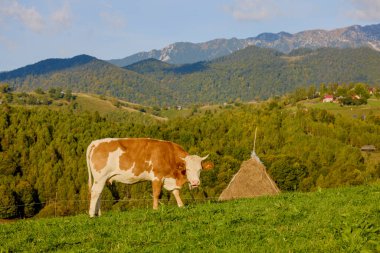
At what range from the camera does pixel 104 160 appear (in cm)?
1714

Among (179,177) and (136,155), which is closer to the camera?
(136,155)

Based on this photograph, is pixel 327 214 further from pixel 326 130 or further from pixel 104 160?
pixel 326 130

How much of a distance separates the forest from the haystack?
44715 mm

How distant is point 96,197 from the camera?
16.8m

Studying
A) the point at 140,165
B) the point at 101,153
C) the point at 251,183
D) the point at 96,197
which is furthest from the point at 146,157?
the point at 251,183

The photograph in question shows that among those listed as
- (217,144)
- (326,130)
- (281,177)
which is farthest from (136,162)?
(326,130)

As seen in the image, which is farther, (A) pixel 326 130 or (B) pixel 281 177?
(A) pixel 326 130

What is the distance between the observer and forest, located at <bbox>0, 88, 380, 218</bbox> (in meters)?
101

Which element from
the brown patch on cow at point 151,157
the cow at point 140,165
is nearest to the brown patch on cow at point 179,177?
the cow at point 140,165

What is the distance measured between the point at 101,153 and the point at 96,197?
1.48 metres

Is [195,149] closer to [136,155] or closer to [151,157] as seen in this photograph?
[151,157]

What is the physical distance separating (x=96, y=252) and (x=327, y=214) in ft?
21.0

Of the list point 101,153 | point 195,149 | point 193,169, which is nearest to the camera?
point 101,153

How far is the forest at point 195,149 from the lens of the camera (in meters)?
101
